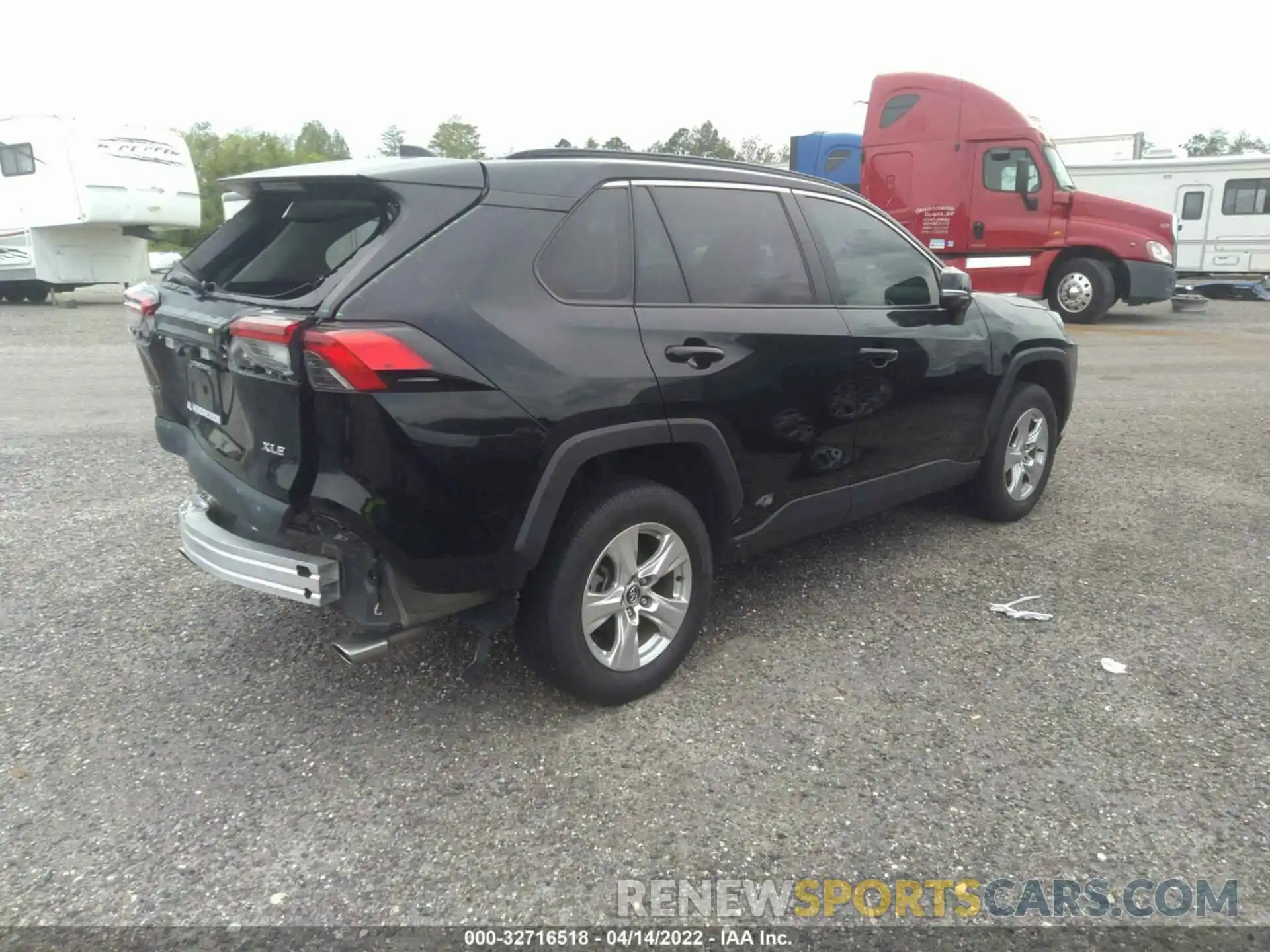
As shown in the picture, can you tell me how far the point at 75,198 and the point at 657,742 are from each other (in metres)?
18.5

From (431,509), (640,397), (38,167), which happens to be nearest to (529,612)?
(431,509)

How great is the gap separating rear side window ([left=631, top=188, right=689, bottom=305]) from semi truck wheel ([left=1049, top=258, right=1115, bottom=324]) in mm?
14129

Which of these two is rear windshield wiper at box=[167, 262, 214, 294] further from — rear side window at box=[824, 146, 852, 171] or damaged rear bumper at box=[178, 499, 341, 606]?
rear side window at box=[824, 146, 852, 171]

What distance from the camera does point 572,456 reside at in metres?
2.90

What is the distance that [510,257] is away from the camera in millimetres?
2863

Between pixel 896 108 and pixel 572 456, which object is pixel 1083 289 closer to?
pixel 896 108

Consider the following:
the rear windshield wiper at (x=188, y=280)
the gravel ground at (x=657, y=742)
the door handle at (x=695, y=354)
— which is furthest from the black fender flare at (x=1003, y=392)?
the rear windshield wiper at (x=188, y=280)

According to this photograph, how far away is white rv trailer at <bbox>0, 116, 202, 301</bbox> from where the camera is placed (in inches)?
679

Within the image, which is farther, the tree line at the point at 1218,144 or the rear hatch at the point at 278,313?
the tree line at the point at 1218,144

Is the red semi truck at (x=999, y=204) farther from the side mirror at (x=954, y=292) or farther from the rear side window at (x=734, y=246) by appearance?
the rear side window at (x=734, y=246)

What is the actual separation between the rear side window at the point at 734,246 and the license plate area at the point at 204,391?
5.22 ft

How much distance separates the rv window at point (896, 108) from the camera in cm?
1515

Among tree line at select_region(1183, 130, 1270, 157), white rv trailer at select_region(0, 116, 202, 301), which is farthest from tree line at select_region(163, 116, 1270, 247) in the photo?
white rv trailer at select_region(0, 116, 202, 301)

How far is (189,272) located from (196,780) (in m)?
1.74
